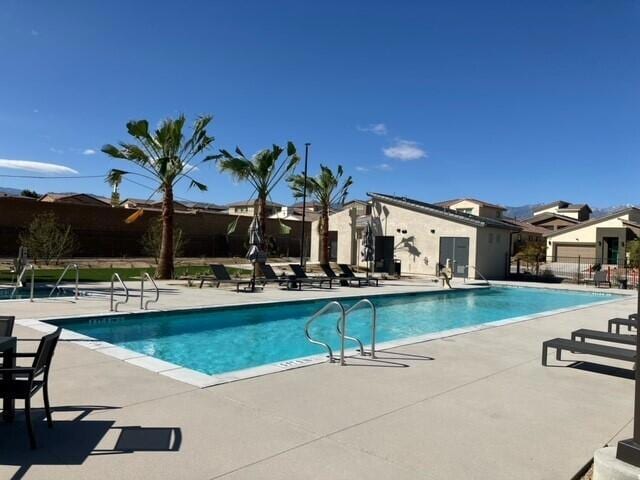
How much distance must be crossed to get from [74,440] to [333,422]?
215 cm

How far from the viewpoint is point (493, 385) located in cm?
630

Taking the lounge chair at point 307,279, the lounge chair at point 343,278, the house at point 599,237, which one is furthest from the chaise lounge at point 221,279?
the house at point 599,237

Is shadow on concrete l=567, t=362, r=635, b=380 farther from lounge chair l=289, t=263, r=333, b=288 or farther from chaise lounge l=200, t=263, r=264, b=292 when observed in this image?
lounge chair l=289, t=263, r=333, b=288

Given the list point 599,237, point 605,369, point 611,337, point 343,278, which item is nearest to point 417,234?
point 343,278

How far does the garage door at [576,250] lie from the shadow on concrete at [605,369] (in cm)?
4622

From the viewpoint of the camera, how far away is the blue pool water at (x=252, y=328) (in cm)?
953

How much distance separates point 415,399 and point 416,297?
14380mm

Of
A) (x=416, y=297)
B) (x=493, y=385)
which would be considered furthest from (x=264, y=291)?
(x=493, y=385)

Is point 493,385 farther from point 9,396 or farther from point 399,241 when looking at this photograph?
point 399,241

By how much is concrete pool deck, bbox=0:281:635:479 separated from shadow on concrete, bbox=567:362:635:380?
5cm

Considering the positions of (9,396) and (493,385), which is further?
(493,385)

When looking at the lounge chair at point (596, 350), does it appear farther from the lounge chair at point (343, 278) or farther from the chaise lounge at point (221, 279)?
the lounge chair at point (343, 278)

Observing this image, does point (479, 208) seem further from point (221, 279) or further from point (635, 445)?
point (635, 445)

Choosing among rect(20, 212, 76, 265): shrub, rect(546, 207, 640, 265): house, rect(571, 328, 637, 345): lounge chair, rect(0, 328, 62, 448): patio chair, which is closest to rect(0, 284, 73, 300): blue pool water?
rect(20, 212, 76, 265): shrub
